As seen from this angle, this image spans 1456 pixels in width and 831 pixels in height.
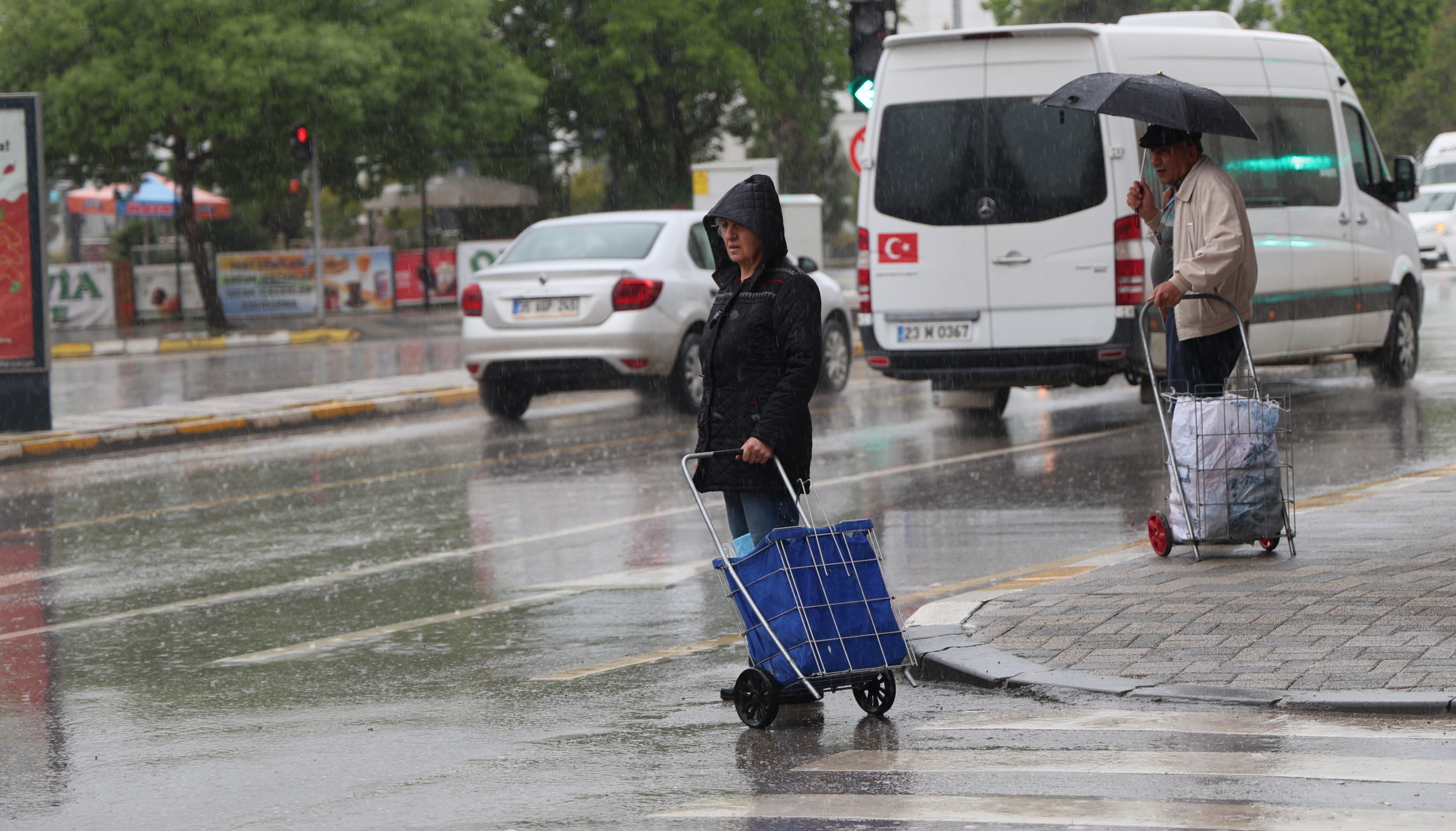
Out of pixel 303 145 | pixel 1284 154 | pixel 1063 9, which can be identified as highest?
pixel 1063 9

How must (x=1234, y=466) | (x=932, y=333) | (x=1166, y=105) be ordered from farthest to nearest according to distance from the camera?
(x=932, y=333) < (x=1166, y=105) < (x=1234, y=466)

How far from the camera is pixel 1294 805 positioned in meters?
4.51

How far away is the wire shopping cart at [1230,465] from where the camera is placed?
7.66 m

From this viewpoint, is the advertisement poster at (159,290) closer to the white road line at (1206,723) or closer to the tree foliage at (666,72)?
the tree foliage at (666,72)

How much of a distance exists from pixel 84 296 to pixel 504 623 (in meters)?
29.1

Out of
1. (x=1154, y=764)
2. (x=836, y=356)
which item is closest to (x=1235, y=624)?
(x=1154, y=764)

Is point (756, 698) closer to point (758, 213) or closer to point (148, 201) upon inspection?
point (758, 213)

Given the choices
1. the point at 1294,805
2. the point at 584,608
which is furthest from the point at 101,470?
the point at 1294,805

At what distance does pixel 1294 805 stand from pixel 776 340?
7.27 ft

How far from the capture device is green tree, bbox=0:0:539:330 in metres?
30.4

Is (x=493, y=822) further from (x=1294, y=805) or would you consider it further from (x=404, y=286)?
(x=404, y=286)

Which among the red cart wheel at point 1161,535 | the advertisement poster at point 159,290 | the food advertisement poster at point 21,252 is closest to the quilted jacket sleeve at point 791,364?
the red cart wheel at point 1161,535

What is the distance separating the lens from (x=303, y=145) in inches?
1243

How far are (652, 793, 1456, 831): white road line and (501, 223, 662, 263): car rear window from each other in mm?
11252
